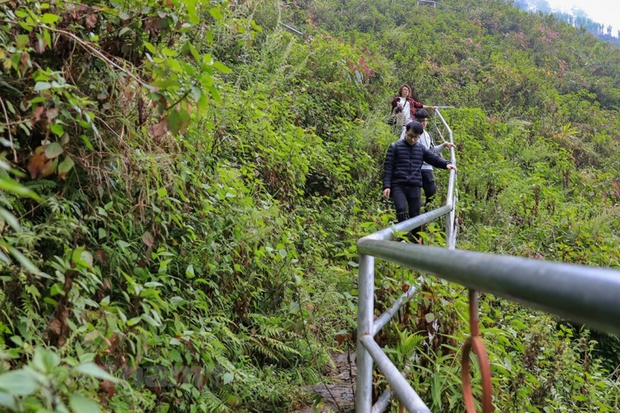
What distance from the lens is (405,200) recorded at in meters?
6.49

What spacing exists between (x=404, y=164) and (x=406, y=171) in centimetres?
10

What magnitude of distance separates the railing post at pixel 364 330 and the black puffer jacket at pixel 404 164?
4564mm

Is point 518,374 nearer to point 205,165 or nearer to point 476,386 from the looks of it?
point 476,386

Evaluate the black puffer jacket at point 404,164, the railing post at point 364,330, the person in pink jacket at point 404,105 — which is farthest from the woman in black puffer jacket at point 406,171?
the railing post at point 364,330

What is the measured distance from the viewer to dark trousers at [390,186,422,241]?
21.1 ft

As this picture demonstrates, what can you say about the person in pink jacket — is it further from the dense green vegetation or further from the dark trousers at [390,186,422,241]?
the dark trousers at [390,186,422,241]

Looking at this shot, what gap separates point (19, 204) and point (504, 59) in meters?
21.7

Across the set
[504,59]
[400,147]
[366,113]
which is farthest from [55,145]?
[504,59]

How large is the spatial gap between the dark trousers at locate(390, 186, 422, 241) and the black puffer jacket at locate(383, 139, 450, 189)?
7cm

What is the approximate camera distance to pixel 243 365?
3393 mm

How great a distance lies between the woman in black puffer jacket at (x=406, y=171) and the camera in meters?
6.49

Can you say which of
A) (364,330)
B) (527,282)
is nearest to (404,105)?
(364,330)

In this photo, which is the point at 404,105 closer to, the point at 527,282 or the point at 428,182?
the point at 428,182

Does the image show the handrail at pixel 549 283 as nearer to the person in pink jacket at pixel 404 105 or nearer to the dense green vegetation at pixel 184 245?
the dense green vegetation at pixel 184 245
